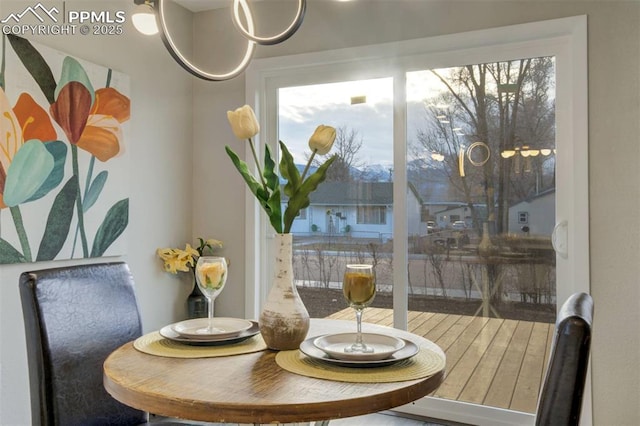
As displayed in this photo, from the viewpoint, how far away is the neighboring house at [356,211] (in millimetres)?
2850

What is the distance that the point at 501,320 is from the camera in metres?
2.61

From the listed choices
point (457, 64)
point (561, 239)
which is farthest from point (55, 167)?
point (561, 239)

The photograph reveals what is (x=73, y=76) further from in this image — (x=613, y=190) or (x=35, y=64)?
(x=613, y=190)

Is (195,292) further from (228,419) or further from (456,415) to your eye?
(228,419)

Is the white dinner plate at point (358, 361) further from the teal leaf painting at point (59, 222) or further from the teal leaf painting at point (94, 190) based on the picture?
the teal leaf painting at point (94, 190)

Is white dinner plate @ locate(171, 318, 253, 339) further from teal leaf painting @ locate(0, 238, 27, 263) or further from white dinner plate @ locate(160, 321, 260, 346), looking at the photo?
teal leaf painting @ locate(0, 238, 27, 263)

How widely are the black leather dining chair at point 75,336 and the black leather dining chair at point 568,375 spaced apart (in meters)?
1.30

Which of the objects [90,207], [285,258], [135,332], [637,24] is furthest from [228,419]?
[637,24]

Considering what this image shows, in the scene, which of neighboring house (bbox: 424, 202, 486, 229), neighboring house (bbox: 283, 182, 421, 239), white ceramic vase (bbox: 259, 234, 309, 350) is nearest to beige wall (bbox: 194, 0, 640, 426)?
neighboring house (bbox: 424, 202, 486, 229)

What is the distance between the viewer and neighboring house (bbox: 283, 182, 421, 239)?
285cm

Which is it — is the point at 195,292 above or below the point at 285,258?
below

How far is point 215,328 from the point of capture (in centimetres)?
155

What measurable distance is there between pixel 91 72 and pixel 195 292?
1503mm

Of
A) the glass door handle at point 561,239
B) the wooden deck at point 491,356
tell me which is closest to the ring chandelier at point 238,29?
the glass door handle at point 561,239
